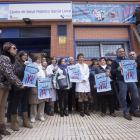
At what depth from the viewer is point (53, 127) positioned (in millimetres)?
2516

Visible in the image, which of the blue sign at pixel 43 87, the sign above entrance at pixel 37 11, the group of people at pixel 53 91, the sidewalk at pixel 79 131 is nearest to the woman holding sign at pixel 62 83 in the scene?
the group of people at pixel 53 91

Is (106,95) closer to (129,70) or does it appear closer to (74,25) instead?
(129,70)

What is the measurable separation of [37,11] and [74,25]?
182 centimetres

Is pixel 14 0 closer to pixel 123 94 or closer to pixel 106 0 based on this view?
pixel 106 0

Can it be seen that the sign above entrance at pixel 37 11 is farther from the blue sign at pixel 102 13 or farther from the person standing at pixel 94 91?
the person standing at pixel 94 91

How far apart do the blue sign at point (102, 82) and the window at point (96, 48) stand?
226 centimetres

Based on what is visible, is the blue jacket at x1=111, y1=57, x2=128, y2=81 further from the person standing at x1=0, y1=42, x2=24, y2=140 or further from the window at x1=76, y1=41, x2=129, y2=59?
the person standing at x1=0, y1=42, x2=24, y2=140

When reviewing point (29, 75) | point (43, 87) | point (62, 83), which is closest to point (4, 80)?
point (29, 75)

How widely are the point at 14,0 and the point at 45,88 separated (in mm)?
4936

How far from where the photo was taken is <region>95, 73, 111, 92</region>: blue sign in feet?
10.9

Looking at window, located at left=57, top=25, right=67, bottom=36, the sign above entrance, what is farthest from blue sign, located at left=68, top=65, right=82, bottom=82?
the sign above entrance

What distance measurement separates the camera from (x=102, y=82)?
3.38 metres

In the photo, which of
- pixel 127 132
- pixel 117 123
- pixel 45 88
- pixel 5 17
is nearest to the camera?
pixel 127 132

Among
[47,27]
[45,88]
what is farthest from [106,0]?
[45,88]
